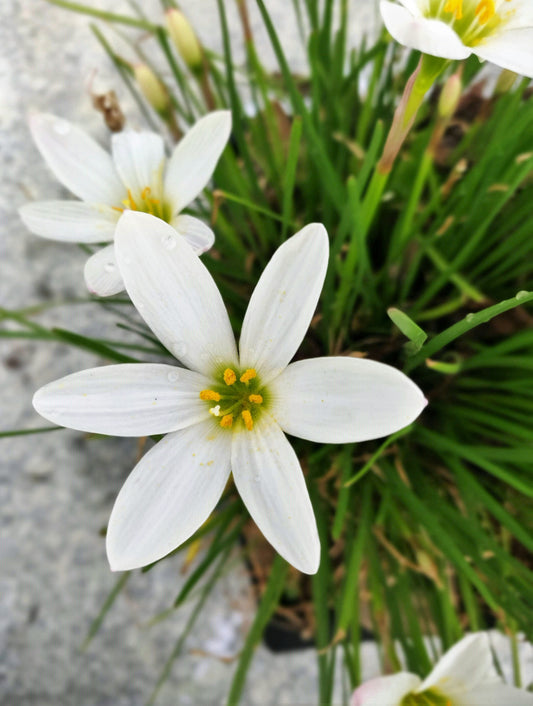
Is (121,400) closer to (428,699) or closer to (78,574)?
(428,699)

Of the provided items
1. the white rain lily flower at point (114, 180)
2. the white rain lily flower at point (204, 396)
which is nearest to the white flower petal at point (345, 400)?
the white rain lily flower at point (204, 396)

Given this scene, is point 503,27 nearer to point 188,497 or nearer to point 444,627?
point 188,497

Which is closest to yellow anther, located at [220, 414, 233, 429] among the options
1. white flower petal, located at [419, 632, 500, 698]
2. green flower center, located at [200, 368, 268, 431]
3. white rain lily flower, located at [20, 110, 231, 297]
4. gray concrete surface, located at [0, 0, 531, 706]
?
green flower center, located at [200, 368, 268, 431]

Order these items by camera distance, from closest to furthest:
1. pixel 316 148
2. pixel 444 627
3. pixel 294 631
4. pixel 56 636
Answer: pixel 316 148, pixel 444 627, pixel 294 631, pixel 56 636

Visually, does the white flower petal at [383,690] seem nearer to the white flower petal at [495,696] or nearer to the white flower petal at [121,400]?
the white flower petal at [495,696]

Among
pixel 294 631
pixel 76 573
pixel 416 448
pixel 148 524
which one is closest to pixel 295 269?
pixel 148 524

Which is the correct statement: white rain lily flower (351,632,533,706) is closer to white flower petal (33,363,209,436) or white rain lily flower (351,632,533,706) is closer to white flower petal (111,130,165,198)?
white flower petal (33,363,209,436)

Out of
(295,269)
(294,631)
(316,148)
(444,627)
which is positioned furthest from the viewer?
(294,631)

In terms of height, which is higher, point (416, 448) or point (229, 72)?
point (229, 72)
